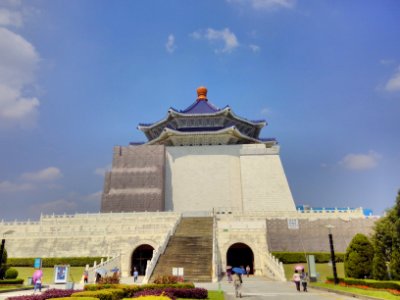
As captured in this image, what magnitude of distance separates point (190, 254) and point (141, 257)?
6.61m

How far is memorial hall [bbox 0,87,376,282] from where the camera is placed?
23625mm

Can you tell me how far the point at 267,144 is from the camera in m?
45.4

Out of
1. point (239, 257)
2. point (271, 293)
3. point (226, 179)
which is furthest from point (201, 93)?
point (271, 293)

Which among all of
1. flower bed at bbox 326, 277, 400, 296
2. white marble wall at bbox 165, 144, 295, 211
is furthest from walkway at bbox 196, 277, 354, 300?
white marble wall at bbox 165, 144, 295, 211

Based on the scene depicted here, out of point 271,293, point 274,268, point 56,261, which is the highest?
point 56,261

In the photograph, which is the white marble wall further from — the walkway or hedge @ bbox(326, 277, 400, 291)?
hedge @ bbox(326, 277, 400, 291)

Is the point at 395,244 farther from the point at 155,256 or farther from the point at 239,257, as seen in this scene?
the point at 239,257

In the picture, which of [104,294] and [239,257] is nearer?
[104,294]

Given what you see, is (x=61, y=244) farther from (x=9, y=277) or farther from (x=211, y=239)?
(x=211, y=239)

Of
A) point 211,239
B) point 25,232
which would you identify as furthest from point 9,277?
point 211,239

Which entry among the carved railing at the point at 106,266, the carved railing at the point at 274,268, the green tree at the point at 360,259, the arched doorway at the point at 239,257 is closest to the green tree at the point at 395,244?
the green tree at the point at 360,259

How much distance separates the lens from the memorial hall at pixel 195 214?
23.6 m

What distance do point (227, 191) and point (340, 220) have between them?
13994 mm

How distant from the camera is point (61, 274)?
18188 millimetres
